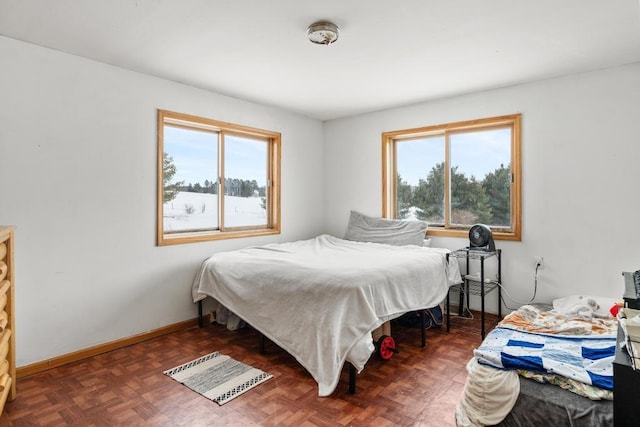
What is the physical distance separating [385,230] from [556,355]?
2386 millimetres

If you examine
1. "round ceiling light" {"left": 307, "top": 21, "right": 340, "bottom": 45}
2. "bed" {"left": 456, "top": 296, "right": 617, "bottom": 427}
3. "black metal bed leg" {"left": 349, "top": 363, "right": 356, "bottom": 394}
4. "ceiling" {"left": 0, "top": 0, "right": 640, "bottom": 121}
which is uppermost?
"ceiling" {"left": 0, "top": 0, "right": 640, "bottom": 121}

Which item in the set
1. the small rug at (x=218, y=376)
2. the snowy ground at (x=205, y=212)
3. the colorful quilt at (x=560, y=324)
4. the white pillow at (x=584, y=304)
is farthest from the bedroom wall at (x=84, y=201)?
the white pillow at (x=584, y=304)

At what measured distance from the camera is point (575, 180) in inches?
128

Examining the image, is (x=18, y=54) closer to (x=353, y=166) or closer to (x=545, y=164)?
(x=353, y=166)

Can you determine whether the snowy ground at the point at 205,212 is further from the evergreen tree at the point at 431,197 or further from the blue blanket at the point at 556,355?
the blue blanket at the point at 556,355

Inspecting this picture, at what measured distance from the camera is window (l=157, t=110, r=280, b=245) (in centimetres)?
354

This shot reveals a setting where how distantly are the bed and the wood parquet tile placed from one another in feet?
0.95

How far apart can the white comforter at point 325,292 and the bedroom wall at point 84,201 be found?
56 cm

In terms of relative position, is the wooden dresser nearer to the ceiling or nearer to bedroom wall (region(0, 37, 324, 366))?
bedroom wall (region(0, 37, 324, 366))

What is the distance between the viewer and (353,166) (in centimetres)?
480

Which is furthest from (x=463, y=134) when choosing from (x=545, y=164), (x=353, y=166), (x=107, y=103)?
(x=107, y=103)

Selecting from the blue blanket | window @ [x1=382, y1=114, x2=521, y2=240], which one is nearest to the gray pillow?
window @ [x1=382, y1=114, x2=521, y2=240]

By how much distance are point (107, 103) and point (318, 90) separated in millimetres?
1921

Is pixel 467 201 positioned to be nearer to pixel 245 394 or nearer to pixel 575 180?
pixel 575 180
